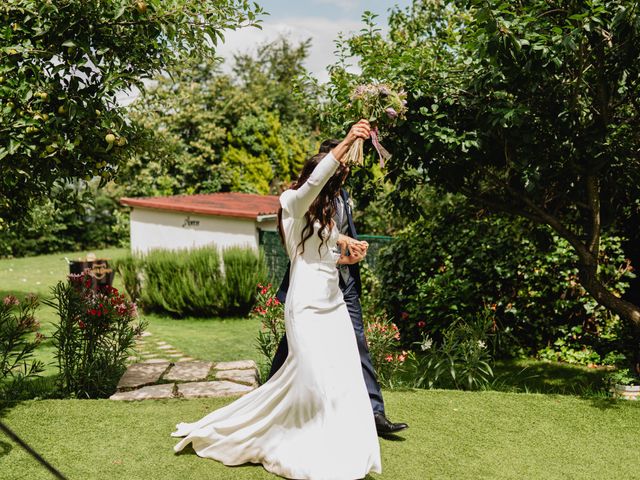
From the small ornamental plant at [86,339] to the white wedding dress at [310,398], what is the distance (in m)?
2.37

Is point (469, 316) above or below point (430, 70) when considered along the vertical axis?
below

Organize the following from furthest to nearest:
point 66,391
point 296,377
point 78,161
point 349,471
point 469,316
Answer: point 469,316 → point 66,391 → point 78,161 → point 296,377 → point 349,471

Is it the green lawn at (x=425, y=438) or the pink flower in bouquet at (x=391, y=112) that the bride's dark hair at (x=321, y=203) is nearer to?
the pink flower in bouquet at (x=391, y=112)

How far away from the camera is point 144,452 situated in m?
4.77

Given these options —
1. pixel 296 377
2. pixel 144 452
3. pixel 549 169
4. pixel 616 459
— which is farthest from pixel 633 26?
pixel 144 452

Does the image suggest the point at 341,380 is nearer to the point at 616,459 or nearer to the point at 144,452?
the point at 144,452

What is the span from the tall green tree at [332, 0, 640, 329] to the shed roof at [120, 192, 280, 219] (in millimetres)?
7667

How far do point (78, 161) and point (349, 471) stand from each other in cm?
336

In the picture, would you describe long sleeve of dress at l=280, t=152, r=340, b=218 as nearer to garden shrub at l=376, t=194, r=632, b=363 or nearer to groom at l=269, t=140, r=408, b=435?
groom at l=269, t=140, r=408, b=435

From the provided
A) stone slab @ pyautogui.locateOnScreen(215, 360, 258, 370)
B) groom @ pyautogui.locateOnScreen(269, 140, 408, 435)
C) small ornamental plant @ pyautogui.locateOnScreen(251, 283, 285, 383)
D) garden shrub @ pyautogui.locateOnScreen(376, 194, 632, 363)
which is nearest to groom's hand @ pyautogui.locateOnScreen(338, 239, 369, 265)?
groom @ pyautogui.locateOnScreen(269, 140, 408, 435)

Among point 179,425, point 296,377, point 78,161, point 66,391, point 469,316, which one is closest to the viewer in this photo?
point 296,377

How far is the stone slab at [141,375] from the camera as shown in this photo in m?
6.38

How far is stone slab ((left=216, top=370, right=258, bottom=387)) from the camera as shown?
6574 millimetres

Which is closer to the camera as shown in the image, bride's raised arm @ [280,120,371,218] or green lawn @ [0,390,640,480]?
bride's raised arm @ [280,120,371,218]
